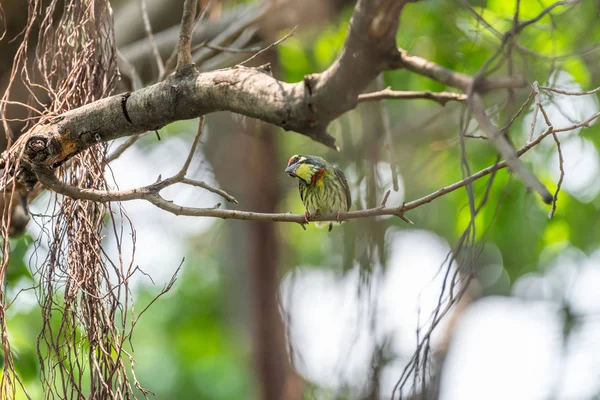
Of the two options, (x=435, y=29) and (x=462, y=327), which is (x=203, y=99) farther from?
(x=462, y=327)

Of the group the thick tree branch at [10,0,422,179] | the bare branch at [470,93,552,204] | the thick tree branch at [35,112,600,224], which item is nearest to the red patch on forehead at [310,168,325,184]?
the thick tree branch at [10,0,422,179]

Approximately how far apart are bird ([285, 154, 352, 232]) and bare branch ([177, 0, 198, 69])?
6.03 feet

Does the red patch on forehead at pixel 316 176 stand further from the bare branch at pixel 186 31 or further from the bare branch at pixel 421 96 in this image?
the bare branch at pixel 186 31

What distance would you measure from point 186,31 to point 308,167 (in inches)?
78.2

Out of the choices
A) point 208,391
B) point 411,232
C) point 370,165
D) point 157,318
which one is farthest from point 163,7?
point 157,318

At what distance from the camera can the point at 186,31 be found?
255 centimetres

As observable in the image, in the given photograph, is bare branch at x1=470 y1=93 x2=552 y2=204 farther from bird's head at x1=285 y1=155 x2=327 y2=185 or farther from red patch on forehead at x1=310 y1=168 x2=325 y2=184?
red patch on forehead at x1=310 y1=168 x2=325 y2=184

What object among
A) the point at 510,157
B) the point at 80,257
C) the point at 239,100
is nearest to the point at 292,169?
the point at 239,100

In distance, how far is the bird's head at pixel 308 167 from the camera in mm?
4348

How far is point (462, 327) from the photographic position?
6.95 m

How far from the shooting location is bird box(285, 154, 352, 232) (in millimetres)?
4445

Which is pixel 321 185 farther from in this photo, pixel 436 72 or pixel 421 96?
pixel 436 72

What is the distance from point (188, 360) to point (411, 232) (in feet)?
11.1

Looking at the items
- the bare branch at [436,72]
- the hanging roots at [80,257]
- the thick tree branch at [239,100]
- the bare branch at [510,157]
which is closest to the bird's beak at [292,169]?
the hanging roots at [80,257]
